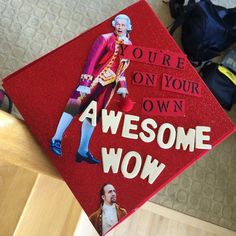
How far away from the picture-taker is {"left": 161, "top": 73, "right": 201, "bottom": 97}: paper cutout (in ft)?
2.38

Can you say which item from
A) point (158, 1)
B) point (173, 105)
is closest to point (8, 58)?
point (158, 1)

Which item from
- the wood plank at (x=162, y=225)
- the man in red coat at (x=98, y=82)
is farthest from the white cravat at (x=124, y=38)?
the wood plank at (x=162, y=225)

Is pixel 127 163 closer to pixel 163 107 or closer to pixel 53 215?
pixel 163 107

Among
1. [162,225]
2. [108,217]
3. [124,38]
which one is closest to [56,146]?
[108,217]

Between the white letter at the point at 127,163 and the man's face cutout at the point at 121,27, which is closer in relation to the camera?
the white letter at the point at 127,163

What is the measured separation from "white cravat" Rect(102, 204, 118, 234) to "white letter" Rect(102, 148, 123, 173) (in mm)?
70

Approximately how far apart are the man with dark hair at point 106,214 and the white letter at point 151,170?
73 millimetres

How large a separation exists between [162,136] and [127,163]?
0.09m

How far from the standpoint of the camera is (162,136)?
2.23 feet

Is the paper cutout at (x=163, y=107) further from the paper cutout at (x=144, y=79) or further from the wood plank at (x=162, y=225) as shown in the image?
the wood plank at (x=162, y=225)

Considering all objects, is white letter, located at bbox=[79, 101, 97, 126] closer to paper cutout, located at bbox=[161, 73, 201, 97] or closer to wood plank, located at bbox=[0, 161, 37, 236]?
paper cutout, located at bbox=[161, 73, 201, 97]

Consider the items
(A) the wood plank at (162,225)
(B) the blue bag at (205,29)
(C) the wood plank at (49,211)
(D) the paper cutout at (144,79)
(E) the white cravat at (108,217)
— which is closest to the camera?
(E) the white cravat at (108,217)

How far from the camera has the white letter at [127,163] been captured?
2.13 feet

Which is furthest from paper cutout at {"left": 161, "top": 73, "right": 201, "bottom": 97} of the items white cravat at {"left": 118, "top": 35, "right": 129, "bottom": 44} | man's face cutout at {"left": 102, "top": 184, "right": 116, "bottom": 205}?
man's face cutout at {"left": 102, "top": 184, "right": 116, "bottom": 205}
